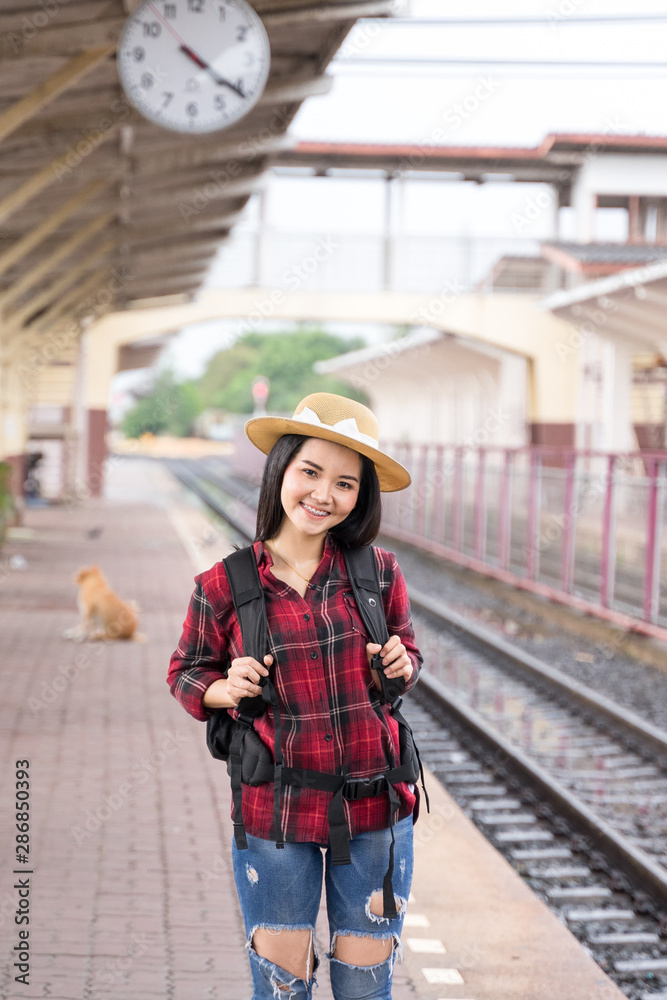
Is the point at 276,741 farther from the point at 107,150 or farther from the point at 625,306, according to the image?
the point at 625,306

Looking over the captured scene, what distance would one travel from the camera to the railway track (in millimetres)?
5266

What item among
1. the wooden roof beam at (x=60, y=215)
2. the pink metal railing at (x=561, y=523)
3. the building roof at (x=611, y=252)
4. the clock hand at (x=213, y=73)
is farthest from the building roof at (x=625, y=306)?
the clock hand at (x=213, y=73)

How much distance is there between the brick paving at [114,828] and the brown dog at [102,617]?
12cm

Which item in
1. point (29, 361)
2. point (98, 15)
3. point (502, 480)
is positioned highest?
A: point (98, 15)

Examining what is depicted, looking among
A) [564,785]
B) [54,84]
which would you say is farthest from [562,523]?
[54,84]

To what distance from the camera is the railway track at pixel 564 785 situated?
5.27 metres

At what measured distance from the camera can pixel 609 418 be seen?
19969 mm

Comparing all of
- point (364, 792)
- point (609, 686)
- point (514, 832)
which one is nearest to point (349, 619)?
point (364, 792)

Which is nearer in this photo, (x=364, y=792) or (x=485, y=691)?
(x=364, y=792)

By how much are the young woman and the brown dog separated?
773cm

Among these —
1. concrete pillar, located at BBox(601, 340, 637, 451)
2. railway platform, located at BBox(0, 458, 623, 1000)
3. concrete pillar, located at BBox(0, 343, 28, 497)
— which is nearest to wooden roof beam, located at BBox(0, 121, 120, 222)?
railway platform, located at BBox(0, 458, 623, 1000)

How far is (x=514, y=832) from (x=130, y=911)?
105 inches

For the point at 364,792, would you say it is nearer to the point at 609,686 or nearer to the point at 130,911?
the point at 130,911

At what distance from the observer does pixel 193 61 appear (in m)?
8.64
